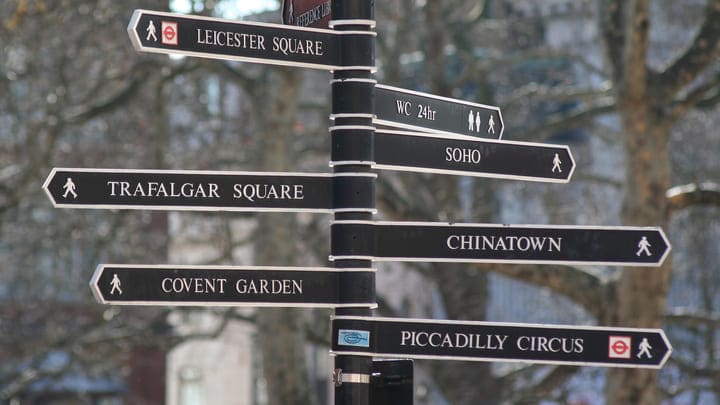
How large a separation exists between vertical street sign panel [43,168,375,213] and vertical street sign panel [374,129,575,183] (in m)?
0.18

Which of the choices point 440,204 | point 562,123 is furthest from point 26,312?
point 562,123

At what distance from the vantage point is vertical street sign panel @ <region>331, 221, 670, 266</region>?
5051 millimetres

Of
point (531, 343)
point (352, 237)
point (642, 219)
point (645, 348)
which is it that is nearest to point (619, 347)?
point (645, 348)

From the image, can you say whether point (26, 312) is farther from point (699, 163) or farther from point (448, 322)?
point (448, 322)

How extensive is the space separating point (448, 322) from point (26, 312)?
16035mm

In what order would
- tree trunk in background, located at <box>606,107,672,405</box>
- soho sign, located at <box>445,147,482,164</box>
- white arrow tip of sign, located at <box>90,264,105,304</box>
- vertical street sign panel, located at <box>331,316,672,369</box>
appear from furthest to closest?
tree trunk in background, located at <box>606,107,672,405</box> → soho sign, located at <box>445,147,482,164</box> → vertical street sign panel, located at <box>331,316,672,369</box> → white arrow tip of sign, located at <box>90,264,105,304</box>

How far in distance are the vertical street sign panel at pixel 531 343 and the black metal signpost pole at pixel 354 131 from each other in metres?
0.24

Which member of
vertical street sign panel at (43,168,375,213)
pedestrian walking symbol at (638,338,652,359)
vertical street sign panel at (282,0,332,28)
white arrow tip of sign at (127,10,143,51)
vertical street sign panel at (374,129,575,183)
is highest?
vertical street sign panel at (282,0,332,28)

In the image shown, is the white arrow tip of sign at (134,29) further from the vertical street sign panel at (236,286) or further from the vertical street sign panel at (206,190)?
the vertical street sign panel at (236,286)

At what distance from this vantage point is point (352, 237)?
16.1ft

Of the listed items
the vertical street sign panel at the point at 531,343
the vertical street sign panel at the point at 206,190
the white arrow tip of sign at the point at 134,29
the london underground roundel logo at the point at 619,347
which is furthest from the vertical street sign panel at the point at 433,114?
the london underground roundel logo at the point at 619,347

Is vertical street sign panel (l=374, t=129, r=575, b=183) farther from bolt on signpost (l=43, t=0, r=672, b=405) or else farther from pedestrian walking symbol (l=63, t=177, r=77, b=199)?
pedestrian walking symbol (l=63, t=177, r=77, b=199)

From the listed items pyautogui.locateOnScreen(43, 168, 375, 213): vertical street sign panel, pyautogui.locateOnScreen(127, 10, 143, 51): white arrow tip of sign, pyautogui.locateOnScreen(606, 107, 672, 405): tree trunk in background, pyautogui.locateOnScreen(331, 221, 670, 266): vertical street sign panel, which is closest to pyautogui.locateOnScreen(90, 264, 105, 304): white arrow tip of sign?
pyautogui.locateOnScreen(43, 168, 375, 213): vertical street sign panel

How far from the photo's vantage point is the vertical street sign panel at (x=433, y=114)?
5.09 m
